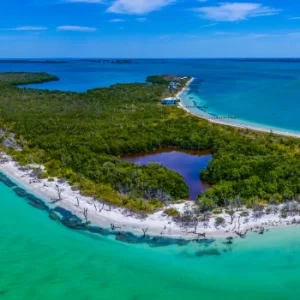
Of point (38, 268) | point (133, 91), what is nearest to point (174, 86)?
point (133, 91)

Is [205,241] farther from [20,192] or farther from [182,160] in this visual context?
[20,192]

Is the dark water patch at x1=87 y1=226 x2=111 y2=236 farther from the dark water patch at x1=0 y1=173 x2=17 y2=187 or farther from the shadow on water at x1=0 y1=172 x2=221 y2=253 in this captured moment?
the dark water patch at x1=0 y1=173 x2=17 y2=187

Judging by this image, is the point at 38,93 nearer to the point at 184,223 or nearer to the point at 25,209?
the point at 25,209

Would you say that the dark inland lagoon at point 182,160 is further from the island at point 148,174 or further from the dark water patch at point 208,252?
the dark water patch at point 208,252

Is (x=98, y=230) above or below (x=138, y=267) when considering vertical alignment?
above

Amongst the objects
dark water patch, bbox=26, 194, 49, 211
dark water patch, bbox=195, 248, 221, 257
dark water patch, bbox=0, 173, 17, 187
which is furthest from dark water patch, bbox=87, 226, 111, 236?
dark water patch, bbox=0, 173, 17, 187

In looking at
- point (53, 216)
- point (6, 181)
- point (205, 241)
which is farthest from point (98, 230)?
point (6, 181)

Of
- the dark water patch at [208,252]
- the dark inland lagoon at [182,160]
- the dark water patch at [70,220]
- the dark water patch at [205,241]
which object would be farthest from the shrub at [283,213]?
the dark water patch at [70,220]
